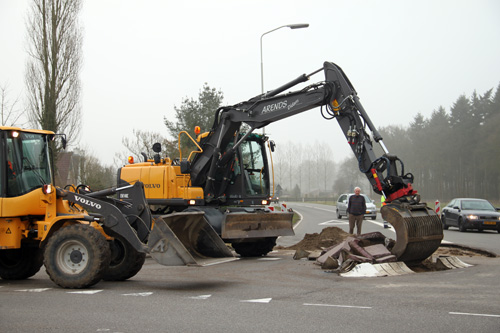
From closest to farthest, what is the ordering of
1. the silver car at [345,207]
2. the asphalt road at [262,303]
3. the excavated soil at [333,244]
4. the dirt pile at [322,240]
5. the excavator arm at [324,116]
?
1. the asphalt road at [262,303]
2. the excavator arm at [324,116]
3. the excavated soil at [333,244]
4. the dirt pile at [322,240]
5. the silver car at [345,207]

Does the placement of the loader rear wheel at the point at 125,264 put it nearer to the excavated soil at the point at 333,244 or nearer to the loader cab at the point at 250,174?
the loader cab at the point at 250,174

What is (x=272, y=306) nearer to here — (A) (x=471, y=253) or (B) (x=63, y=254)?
(B) (x=63, y=254)

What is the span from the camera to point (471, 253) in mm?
14602

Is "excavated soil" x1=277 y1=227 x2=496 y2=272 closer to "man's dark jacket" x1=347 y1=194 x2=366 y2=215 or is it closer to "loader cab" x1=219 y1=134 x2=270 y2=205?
"man's dark jacket" x1=347 y1=194 x2=366 y2=215

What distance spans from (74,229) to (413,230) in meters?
6.41

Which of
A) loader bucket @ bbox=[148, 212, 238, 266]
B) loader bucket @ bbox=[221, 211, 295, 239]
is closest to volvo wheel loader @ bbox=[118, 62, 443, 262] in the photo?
loader bucket @ bbox=[221, 211, 295, 239]

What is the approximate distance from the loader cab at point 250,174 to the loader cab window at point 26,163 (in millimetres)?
5390

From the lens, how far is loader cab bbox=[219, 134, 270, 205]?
14.5 m

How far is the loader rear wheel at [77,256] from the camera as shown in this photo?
901 centimetres

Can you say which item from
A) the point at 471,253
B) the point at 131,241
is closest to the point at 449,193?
the point at 471,253

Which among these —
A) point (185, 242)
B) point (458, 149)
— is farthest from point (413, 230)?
point (458, 149)

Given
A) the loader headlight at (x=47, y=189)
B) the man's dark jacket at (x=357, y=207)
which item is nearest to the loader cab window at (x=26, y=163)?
the loader headlight at (x=47, y=189)

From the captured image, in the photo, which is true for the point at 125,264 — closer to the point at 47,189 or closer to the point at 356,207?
the point at 47,189

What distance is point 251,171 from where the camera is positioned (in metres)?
14.8
